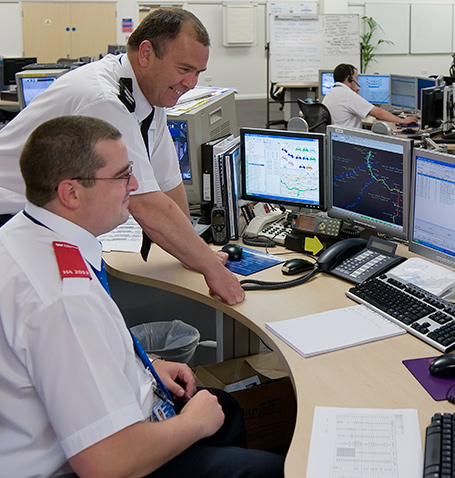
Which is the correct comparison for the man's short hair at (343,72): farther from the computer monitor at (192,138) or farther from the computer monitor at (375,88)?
the computer monitor at (192,138)

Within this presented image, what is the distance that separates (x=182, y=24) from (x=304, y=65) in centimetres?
902

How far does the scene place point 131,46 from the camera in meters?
2.36

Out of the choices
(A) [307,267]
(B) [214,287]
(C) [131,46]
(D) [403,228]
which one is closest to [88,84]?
(C) [131,46]

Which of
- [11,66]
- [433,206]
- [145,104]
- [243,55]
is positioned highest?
[243,55]

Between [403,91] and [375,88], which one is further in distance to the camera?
[375,88]

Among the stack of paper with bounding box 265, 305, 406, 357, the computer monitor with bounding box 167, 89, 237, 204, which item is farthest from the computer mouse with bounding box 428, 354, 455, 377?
the computer monitor with bounding box 167, 89, 237, 204

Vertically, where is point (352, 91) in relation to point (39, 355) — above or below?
above

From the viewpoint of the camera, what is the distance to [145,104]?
2416mm

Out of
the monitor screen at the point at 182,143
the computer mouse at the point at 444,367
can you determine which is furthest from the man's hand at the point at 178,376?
the monitor screen at the point at 182,143

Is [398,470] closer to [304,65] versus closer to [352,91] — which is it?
[352,91]

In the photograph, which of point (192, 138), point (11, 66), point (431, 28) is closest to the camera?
point (192, 138)

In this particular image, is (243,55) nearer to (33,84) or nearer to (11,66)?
(11,66)

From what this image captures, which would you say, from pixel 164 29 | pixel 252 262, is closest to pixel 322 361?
pixel 252 262

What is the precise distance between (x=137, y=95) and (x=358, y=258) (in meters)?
0.95
